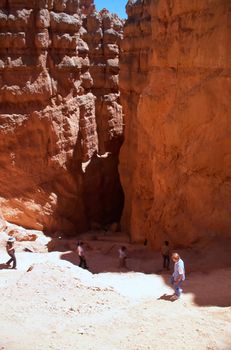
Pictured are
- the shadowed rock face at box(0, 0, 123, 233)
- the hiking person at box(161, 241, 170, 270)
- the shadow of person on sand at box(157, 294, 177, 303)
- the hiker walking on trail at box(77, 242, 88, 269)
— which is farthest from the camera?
the shadowed rock face at box(0, 0, 123, 233)

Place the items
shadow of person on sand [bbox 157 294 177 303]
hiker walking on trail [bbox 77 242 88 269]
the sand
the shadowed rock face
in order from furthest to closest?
the shadowed rock face < hiker walking on trail [bbox 77 242 88 269] < shadow of person on sand [bbox 157 294 177 303] < the sand

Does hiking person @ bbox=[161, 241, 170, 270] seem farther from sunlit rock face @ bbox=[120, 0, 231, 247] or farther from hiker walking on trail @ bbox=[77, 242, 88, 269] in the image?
hiker walking on trail @ bbox=[77, 242, 88, 269]

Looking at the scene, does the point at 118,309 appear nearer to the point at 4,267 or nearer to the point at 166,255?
the point at 166,255

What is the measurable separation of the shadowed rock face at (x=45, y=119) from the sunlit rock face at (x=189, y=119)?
4348mm

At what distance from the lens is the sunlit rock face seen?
33.9 feet

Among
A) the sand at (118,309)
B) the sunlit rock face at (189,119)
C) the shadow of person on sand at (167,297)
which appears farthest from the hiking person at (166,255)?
the shadow of person on sand at (167,297)

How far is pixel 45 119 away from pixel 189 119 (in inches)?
253

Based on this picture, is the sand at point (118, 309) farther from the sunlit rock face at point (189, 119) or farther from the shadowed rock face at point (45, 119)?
the shadowed rock face at point (45, 119)

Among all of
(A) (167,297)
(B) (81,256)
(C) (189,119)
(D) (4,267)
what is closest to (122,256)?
(B) (81,256)

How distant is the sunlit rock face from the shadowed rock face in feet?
14.3

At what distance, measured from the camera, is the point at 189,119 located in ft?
36.3

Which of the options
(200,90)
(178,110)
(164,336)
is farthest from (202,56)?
(164,336)

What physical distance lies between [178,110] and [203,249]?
3371 mm

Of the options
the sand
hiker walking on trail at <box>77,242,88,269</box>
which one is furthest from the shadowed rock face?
the sand
